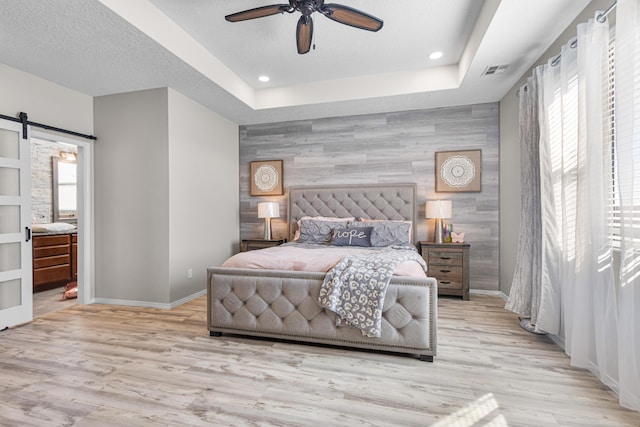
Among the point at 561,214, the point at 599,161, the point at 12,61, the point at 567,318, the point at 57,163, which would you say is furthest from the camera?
the point at 57,163

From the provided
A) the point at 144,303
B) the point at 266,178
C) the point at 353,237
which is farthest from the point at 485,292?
the point at 144,303

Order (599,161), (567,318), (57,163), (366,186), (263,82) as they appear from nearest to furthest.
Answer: (599,161), (567,318), (263,82), (366,186), (57,163)

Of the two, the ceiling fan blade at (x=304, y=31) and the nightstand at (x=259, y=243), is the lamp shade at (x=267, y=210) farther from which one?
the ceiling fan blade at (x=304, y=31)

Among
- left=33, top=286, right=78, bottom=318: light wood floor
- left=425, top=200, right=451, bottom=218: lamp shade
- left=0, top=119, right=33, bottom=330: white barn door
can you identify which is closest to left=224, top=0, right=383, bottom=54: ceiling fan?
left=425, top=200, right=451, bottom=218: lamp shade

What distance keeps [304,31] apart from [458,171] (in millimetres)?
2959

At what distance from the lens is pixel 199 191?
14.1ft

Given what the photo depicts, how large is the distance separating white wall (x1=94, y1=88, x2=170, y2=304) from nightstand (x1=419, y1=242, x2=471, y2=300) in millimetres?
3333

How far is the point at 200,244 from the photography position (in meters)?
4.31

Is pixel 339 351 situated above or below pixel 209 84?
below

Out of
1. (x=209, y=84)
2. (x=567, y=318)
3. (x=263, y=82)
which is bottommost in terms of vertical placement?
(x=567, y=318)

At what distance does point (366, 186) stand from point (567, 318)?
288 centimetres

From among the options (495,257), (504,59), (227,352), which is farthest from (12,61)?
(495,257)

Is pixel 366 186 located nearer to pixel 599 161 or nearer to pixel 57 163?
pixel 599 161

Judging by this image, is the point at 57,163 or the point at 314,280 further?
the point at 57,163
